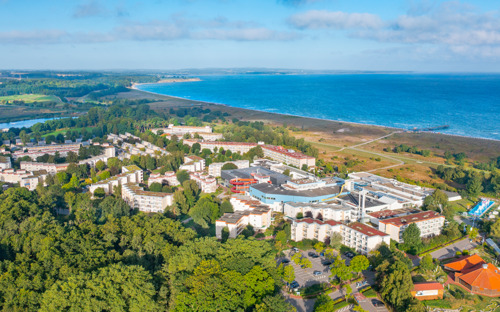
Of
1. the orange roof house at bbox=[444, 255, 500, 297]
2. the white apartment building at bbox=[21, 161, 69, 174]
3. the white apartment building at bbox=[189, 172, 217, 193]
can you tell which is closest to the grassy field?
the white apartment building at bbox=[189, 172, 217, 193]

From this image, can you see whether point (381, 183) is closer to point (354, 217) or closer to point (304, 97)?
point (354, 217)

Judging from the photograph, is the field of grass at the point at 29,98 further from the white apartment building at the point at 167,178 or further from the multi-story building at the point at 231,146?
the white apartment building at the point at 167,178

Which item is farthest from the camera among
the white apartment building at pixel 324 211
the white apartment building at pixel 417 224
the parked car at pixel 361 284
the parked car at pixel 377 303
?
the white apartment building at pixel 324 211

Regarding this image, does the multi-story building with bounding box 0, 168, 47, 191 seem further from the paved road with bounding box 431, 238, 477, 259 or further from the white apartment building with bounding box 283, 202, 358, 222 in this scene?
the paved road with bounding box 431, 238, 477, 259

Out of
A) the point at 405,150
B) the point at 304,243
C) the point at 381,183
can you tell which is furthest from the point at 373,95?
the point at 304,243

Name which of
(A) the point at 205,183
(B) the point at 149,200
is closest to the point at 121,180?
(B) the point at 149,200

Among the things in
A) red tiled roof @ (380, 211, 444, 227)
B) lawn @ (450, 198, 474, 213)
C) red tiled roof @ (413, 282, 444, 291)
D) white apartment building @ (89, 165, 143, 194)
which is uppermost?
white apartment building @ (89, 165, 143, 194)

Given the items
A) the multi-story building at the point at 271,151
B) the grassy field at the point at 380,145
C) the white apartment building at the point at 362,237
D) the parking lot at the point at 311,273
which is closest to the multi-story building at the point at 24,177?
the multi-story building at the point at 271,151
